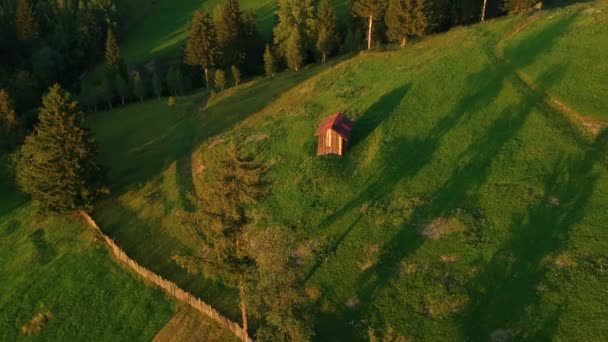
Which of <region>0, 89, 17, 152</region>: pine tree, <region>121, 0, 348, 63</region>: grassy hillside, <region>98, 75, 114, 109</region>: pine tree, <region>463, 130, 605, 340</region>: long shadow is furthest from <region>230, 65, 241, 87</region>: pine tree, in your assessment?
<region>463, 130, 605, 340</region>: long shadow

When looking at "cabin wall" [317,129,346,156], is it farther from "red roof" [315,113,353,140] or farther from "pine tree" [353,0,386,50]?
"pine tree" [353,0,386,50]

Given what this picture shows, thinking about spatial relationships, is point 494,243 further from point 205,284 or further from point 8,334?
point 8,334

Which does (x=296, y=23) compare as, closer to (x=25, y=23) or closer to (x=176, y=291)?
(x=176, y=291)

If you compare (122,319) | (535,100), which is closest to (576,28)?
(535,100)

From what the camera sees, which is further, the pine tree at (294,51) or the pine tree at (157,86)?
the pine tree at (157,86)

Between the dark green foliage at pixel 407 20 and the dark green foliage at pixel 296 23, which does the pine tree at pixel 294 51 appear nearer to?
the dark green foliage at pixel 296 23

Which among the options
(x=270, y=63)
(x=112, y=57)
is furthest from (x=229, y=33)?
(x=112, y=57)

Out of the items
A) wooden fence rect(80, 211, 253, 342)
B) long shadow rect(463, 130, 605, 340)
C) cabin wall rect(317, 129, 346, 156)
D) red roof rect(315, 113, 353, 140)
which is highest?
red roof rect(315, 113, 353, 140)

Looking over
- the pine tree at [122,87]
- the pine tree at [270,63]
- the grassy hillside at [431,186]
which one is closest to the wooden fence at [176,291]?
the grassy hillside at [431,186]
